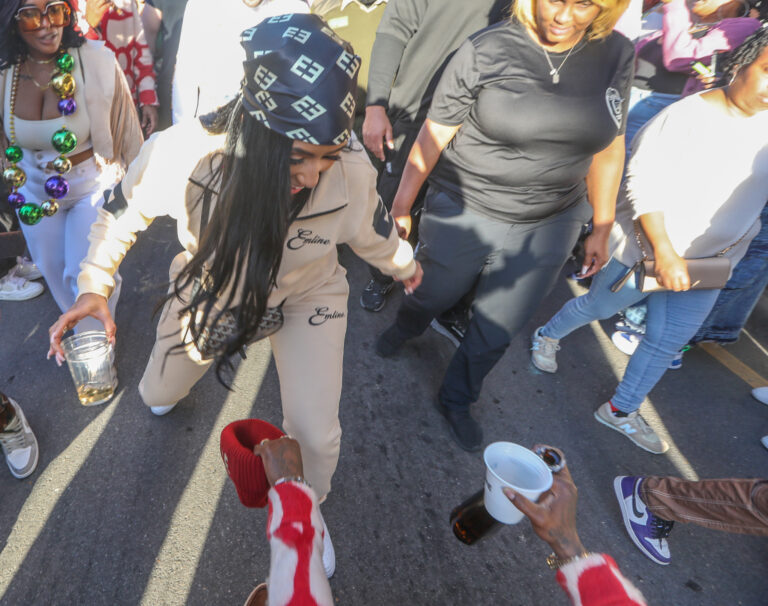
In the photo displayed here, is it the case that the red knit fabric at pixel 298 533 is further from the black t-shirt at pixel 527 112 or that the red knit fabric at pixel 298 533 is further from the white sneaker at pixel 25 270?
the white sneaker at pixel 25 270

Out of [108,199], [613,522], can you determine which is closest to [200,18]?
[108,199]

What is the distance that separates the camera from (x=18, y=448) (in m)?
2.37

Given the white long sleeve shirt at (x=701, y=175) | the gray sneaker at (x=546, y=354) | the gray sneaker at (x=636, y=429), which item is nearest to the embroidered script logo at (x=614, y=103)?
the white long sleeve shirt at (x=701, y=175)

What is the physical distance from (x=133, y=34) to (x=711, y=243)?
4.43 meters

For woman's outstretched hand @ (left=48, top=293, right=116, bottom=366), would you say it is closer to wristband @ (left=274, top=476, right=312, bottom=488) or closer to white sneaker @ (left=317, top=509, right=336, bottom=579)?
wristband @ (left=274, top=476, right=312, bottom=488)

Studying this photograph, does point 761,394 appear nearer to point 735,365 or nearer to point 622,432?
point 735,365

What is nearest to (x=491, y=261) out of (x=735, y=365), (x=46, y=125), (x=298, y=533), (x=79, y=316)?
(x=298, y=533)

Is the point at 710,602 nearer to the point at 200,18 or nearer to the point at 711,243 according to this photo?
the point at 711,243

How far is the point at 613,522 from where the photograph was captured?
8.30ft

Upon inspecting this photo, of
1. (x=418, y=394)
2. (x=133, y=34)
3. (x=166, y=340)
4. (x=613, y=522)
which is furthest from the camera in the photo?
(x=133, y=34)

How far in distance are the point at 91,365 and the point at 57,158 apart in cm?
112

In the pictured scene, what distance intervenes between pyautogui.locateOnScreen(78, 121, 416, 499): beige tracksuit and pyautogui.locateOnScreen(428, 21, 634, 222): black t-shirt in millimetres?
534

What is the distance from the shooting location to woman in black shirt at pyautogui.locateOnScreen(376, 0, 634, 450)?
1.95 meters

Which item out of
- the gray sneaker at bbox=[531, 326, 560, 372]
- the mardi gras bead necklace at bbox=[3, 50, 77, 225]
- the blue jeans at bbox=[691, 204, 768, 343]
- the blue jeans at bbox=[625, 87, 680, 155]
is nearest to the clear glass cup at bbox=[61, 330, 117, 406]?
the mardi gras bead necklace at bbox=[3, 50, 77, 225]
